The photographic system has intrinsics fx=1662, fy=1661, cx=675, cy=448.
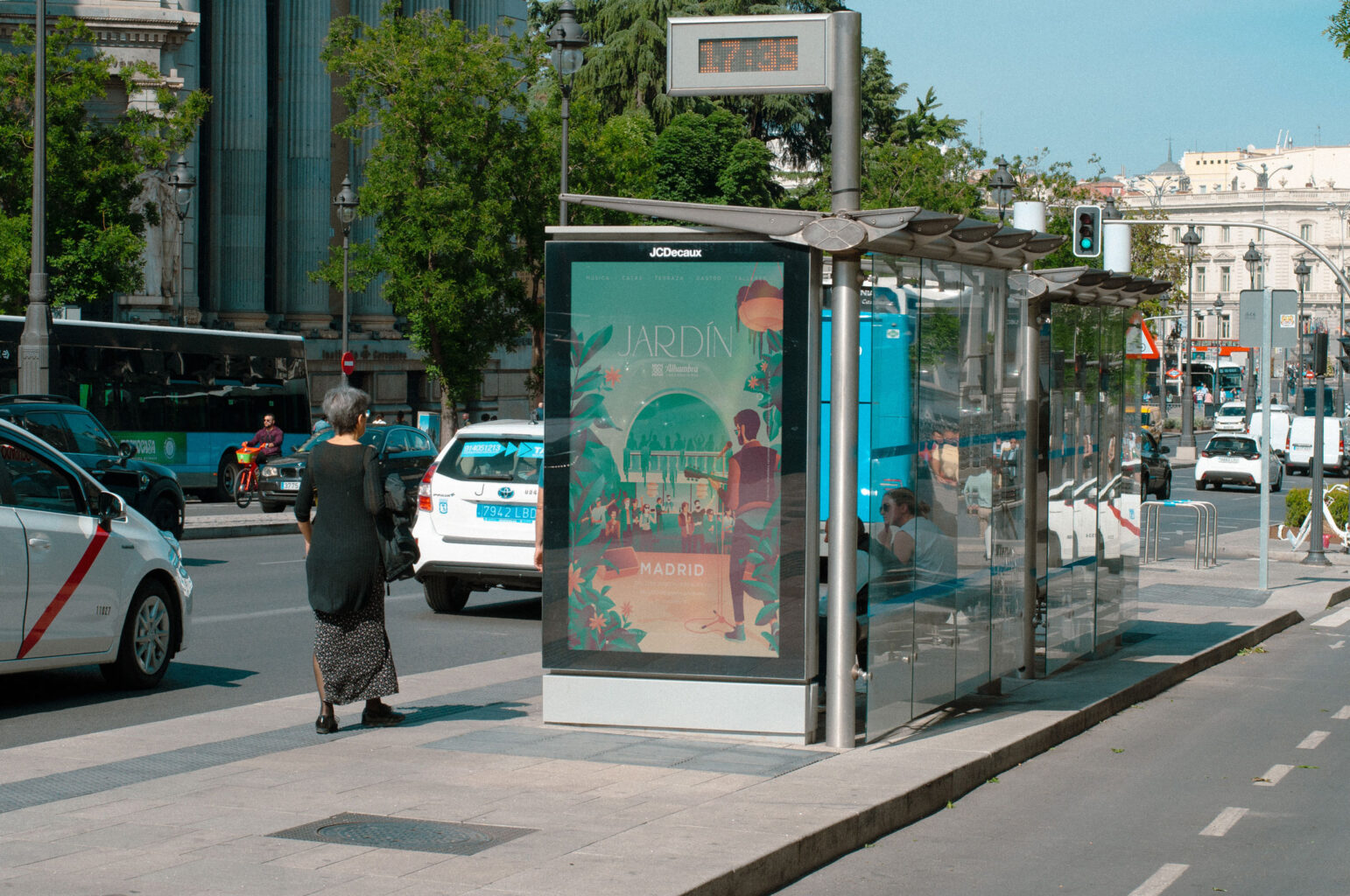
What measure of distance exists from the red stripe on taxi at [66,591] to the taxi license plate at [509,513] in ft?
16.9

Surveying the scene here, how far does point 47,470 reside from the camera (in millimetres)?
10047

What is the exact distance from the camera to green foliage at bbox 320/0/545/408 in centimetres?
3903

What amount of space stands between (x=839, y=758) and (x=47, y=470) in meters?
5.18


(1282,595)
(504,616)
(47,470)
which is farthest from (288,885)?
(1282,595)

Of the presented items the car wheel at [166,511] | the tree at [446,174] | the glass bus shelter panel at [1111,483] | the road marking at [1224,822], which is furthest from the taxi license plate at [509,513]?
the tree at [446,174]

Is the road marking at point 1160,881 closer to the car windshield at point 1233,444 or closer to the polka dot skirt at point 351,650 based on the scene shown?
the polka dot skirt at point 351,650

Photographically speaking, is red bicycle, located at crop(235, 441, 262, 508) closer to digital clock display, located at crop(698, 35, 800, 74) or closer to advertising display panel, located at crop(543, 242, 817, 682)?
advertising display panel, located at crop(543, 242, 817, 682)

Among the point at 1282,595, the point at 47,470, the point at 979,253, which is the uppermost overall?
the point at 979,253

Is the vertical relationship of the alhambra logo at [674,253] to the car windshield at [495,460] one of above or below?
above

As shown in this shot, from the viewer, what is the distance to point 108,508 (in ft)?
33.7

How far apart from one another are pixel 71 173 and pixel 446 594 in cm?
2147

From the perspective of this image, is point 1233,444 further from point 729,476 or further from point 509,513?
point 729,476

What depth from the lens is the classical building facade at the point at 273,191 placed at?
4838 centimetres

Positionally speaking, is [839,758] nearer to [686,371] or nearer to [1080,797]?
[1080,797]
